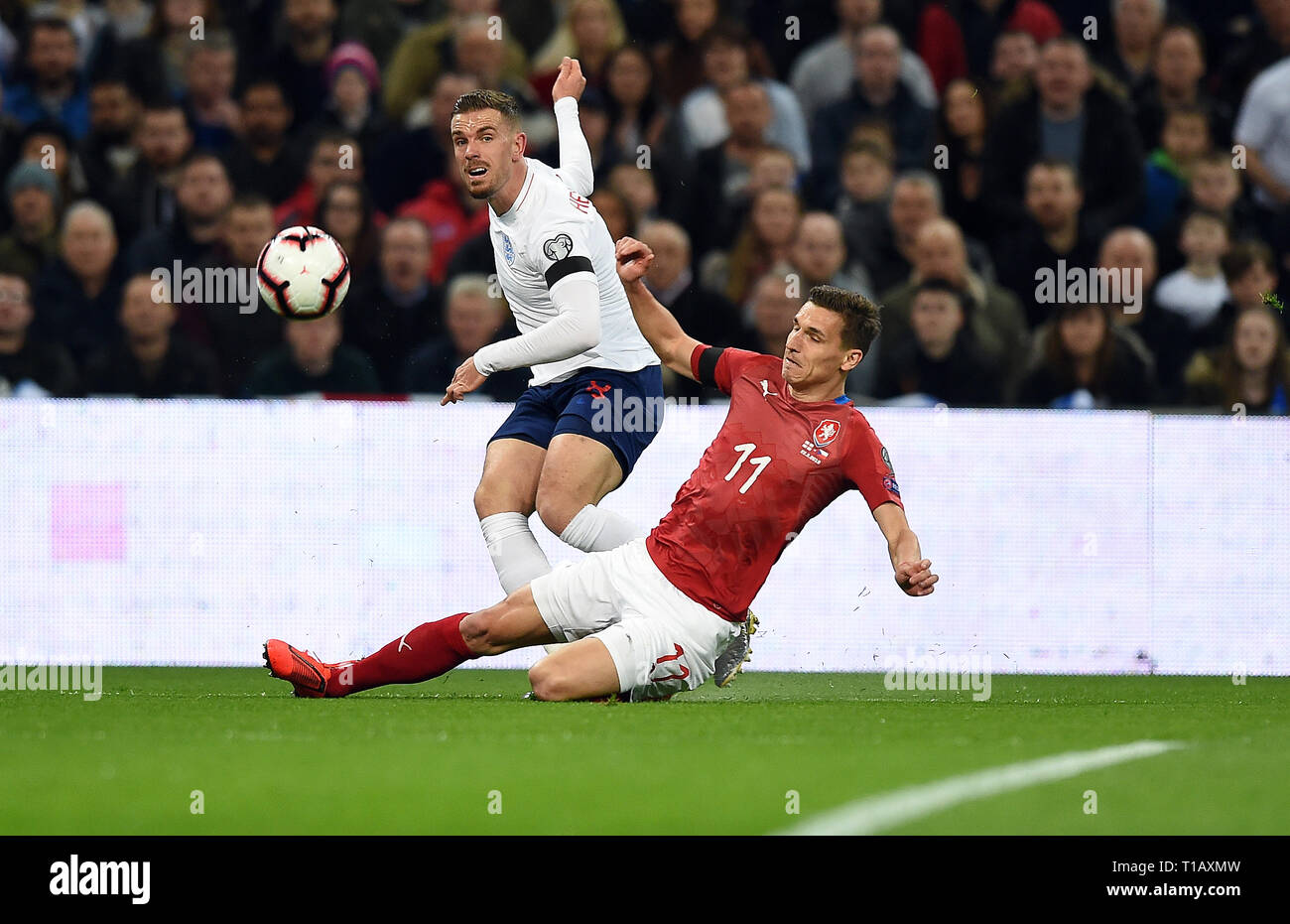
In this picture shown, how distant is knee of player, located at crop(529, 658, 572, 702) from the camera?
7.02 meters

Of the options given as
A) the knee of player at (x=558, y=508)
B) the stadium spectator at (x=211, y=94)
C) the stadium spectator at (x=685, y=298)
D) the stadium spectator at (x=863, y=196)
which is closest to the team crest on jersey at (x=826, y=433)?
the knee of player at (x=558, y=508)

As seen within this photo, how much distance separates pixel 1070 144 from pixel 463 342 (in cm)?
397

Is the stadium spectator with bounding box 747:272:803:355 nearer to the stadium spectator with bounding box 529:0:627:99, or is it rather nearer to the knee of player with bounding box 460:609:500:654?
the stadium spectator with bounding box 529:0:627:99

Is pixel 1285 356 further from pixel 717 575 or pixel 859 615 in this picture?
pixel 717 575

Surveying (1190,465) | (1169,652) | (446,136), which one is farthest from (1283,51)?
(446,136)

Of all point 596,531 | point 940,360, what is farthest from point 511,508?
point 940,360

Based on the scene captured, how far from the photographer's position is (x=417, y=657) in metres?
7.11

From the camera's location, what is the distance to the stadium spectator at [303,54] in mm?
12250

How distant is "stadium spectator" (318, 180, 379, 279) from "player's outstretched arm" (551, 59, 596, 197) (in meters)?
3.04

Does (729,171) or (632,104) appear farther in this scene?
(632,104)

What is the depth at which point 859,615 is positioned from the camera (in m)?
9.97

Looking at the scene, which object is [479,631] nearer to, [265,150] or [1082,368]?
[1082,368]


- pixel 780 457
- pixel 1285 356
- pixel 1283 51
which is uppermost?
pixel 1283 51

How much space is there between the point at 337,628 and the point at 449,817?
546cm
